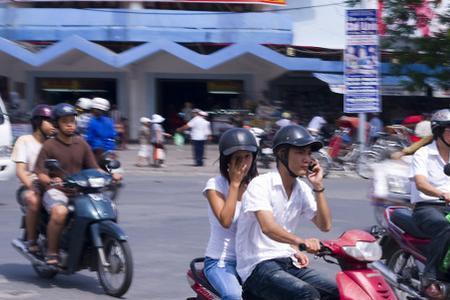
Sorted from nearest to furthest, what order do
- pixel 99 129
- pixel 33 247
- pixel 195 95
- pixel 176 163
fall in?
pixel 33 247 < pixel 99 129 < pixel 176 163 < pixel 195 95

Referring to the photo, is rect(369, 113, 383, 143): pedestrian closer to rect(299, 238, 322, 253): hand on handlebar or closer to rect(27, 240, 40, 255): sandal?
rect(27, 240, 40, 255): sandal

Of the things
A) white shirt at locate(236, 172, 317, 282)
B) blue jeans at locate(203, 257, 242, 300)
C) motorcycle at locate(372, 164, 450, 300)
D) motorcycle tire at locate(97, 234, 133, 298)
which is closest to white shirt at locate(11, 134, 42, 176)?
motorcycle tire at locate(97, 234, 133, 298)

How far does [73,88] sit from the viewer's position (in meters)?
32.4

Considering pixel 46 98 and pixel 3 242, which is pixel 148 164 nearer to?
pixel 46 98

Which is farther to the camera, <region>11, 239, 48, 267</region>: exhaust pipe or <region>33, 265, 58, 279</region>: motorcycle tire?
<region>33, 265, 58, 279</region>: motorcycle tire

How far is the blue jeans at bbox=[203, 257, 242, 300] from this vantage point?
5262mm

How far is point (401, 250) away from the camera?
303 inches

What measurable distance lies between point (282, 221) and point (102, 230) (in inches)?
121

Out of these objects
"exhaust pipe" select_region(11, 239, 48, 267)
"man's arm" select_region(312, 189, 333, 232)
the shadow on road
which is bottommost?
the shadow on road

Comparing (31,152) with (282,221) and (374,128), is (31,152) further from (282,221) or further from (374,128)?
(374,128)

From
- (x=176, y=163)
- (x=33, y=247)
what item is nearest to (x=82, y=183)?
(x=33, y=247)

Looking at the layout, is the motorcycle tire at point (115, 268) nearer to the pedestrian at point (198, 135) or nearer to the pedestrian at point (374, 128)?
the pedestrian at point (198, 135)

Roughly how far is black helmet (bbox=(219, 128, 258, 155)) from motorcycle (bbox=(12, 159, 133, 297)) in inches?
101

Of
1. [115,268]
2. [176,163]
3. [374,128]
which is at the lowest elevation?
[176,163]
